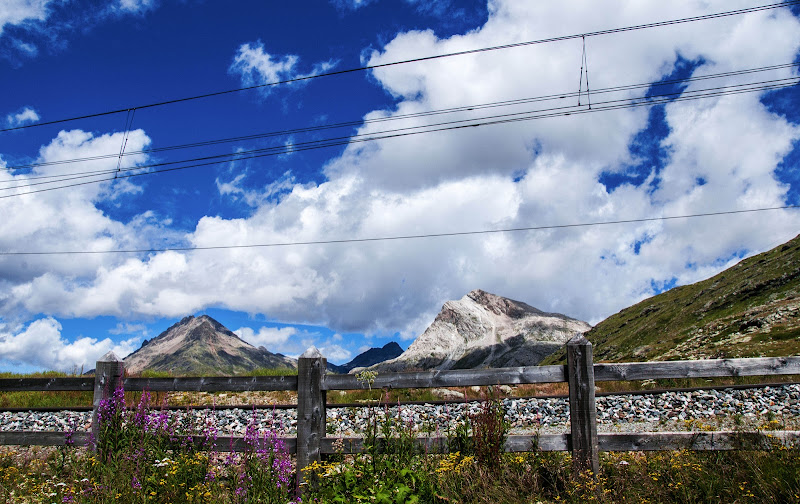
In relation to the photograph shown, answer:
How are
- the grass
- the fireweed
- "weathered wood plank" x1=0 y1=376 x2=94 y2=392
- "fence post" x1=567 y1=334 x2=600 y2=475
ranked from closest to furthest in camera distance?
the grass, the fireweed, "fence post" x1=567 y1=334 x2=600 y2=475, "weathered wood plank" x1=0 y1=376 x2=94 y2=392

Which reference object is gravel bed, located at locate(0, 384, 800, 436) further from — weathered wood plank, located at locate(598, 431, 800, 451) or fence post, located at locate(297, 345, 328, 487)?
weathered wood plank, located at locate(598, 431, 800, 451)

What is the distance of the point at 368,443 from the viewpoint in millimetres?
6352

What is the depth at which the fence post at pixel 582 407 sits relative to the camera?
6.61 metres

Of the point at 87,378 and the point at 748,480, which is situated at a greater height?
the point at 87,378

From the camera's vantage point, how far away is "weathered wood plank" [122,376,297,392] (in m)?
7.58

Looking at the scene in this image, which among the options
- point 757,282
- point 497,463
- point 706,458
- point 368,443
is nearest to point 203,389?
point 368,443

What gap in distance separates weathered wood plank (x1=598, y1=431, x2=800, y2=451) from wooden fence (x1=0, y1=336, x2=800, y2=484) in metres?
0.01

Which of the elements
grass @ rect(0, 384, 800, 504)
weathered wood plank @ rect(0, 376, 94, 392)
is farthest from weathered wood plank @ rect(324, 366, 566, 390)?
weathered wood plank @ rect(0, 376, 94, 392)

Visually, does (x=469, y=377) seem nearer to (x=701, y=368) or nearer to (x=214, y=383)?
(x=701, y=368)

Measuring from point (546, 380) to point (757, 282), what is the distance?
102m

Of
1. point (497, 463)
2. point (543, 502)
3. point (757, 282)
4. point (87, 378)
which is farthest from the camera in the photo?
point (757, 282)

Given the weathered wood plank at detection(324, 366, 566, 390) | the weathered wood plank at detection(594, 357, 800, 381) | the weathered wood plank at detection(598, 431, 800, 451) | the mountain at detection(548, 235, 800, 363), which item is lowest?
the weathered wood plank at detection(598, 431, 800, 451)

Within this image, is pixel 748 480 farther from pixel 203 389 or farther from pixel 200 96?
pixel 200 96

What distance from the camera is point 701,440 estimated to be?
253 inches
